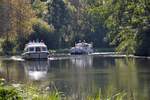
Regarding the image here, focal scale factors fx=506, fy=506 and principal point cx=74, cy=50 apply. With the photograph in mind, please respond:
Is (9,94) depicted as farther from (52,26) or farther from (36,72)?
(52,26)

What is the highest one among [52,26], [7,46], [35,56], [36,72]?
[52,26]

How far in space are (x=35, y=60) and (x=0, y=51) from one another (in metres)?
10.5

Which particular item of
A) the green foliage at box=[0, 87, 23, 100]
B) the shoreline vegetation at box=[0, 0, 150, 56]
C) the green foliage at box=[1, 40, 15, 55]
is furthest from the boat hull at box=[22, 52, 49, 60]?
the green foliage at box=[0, 87, 23, 100]

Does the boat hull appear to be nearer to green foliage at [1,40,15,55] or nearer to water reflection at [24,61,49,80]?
green foliage at [1,40,15,55]

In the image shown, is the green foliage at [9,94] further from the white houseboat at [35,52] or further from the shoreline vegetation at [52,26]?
the white houseboat at [35,52]

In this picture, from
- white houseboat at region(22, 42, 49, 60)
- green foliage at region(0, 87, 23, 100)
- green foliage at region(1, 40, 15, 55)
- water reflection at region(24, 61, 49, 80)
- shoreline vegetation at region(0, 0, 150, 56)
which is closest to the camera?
green foliage at region(0, 87, 23, 100)

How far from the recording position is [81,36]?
80.4 m

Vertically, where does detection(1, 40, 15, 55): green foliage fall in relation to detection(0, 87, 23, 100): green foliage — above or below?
below

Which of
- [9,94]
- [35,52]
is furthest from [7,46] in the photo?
[9,94]

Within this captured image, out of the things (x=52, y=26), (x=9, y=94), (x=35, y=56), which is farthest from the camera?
(x=52, y=26)

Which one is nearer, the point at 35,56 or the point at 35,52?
the point at 35,56

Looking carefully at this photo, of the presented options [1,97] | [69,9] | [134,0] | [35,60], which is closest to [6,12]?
[35,60]

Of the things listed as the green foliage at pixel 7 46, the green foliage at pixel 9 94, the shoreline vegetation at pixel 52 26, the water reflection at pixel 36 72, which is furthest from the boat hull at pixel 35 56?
the green foliage at pixel 9 94

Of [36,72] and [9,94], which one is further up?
[9,94]
